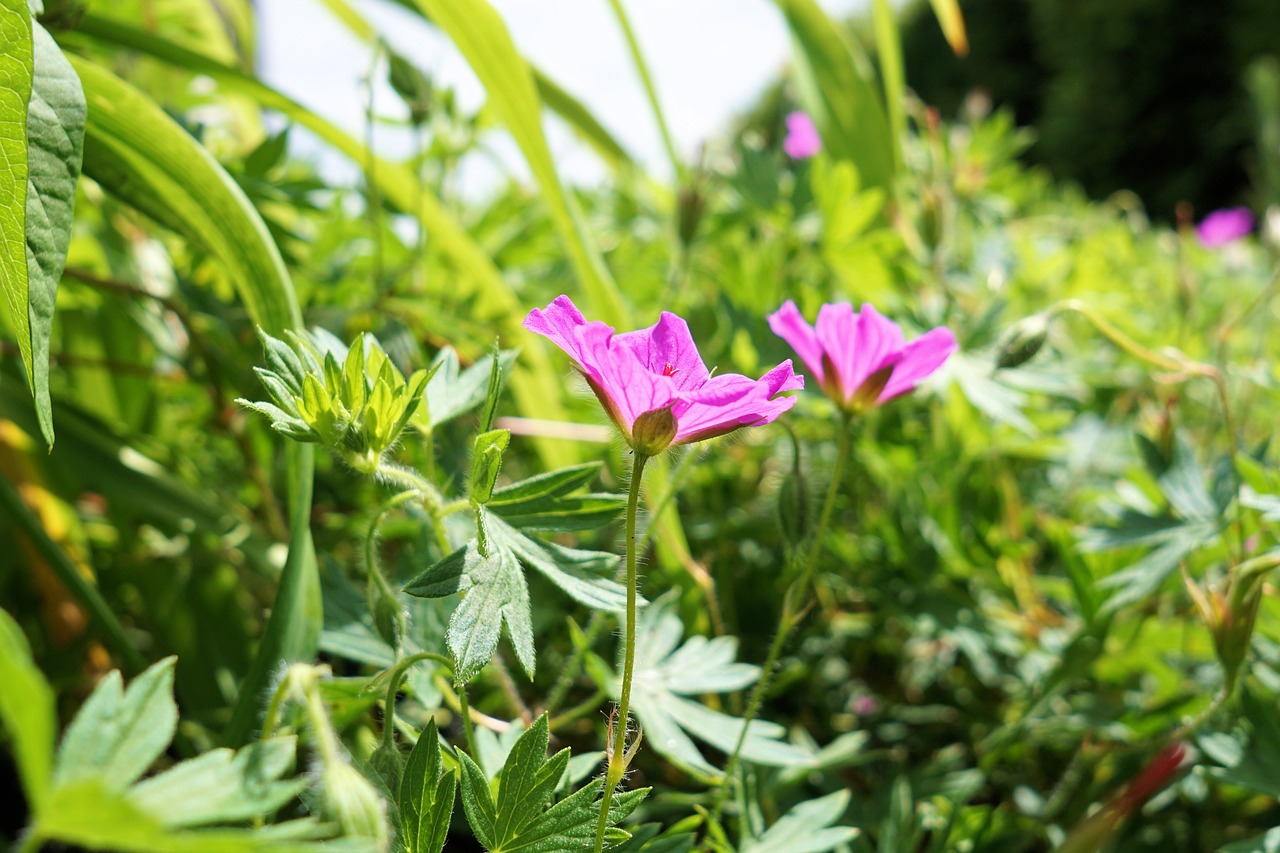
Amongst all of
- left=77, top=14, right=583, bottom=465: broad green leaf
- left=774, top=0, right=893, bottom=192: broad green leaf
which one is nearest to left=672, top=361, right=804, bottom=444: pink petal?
left=77, top=14, right=583, bottom=465: broad green leaf

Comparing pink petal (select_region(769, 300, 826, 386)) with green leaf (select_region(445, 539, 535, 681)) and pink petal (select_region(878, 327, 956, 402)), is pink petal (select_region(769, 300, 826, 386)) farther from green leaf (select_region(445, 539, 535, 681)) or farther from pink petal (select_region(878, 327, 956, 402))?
green leaf (select_region(445, 539, 535, 681))

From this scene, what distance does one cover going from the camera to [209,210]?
1.86 feet

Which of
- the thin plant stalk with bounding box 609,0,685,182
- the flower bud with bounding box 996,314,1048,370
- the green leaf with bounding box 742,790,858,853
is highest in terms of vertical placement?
the thin plant stalk with bounding box 609,0,685,182

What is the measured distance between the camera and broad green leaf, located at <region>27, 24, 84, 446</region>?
1.39 feet

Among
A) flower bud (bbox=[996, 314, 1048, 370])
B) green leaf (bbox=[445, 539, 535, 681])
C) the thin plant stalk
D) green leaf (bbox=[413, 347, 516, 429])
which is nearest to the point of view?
green leaf (bbox=[445, 539, 535, 681])

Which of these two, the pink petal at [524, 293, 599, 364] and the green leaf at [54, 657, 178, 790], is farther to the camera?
the pink petal at [524, 293, 599, 364]

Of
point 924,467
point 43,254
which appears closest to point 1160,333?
point 924,467

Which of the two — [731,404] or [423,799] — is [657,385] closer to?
[731,404]

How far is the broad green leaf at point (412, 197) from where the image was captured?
2.30 ft

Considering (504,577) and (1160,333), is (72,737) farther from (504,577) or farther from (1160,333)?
(1160,333)

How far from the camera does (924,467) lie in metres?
0.87

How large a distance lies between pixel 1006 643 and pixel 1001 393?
0.20 metres

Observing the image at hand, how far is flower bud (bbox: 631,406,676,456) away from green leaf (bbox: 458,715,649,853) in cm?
12

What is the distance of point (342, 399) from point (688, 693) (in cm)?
26
